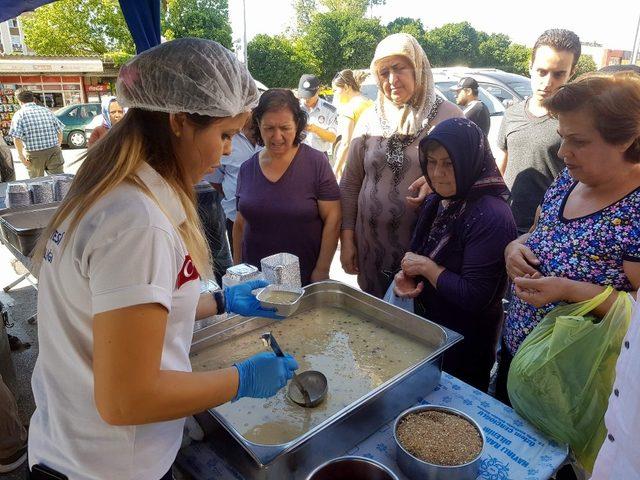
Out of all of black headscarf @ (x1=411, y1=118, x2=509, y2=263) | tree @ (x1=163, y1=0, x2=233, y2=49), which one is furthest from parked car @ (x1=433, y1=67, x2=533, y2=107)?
tree @ (x1=163, y1=0, x2=233, y2=49)

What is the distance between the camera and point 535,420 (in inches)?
42.9

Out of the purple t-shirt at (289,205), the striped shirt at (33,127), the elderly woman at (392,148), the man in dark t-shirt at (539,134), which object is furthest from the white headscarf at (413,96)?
the striped shirt at (33,127)

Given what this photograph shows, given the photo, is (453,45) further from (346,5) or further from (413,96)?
(413,96)

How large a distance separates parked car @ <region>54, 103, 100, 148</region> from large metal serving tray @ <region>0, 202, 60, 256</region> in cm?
1016

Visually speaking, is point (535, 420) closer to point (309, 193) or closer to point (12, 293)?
point (309, 193)

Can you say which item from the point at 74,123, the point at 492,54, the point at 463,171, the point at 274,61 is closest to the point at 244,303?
the point at 463,171

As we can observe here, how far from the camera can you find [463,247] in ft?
5.08

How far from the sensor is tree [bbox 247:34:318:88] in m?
21.7

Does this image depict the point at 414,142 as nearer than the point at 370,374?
No

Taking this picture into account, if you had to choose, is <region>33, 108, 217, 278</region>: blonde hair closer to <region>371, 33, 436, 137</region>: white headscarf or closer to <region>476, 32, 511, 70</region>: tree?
<region>371, 33, 436, 137</region>: white headscarf

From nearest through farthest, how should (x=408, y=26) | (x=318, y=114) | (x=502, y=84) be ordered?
(x=318, y=114), (x=502, y=84), (x=408, y=26)

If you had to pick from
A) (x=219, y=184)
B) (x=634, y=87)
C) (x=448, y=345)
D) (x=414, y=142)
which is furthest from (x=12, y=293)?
(x=634, y=87)

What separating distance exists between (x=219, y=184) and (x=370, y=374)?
6.76 ft

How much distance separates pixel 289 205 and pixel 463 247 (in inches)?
33.8
